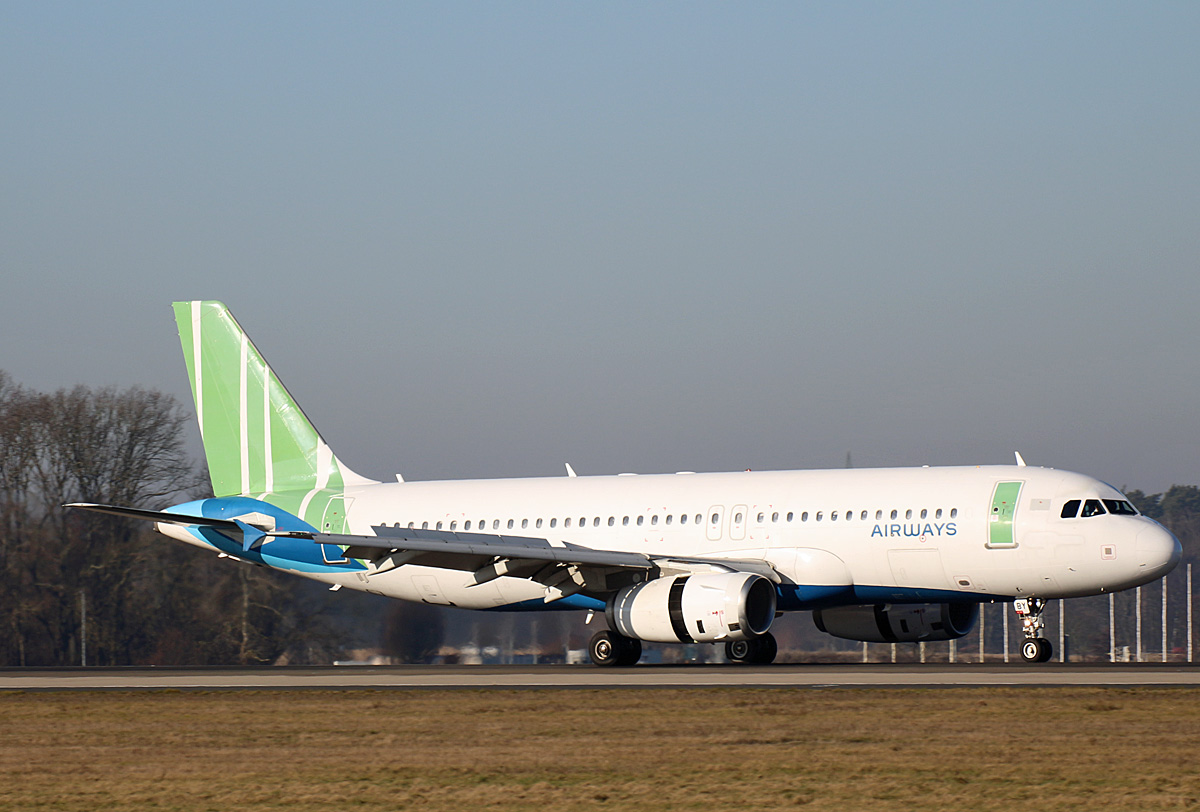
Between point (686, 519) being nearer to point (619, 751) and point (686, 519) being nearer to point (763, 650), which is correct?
point (763, 650)

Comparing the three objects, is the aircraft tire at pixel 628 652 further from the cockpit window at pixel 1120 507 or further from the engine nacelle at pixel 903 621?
the cockpit window at pixel 1120 507

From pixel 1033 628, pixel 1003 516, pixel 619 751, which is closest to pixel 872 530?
pixel 1003 516

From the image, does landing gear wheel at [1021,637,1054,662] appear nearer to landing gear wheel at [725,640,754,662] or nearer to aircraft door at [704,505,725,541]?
landing gear wheel at [725,640,754,662]

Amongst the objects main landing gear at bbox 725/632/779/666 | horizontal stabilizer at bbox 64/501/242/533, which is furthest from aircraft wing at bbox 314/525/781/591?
horizontal stabilizer at bbox 64/501/242/533

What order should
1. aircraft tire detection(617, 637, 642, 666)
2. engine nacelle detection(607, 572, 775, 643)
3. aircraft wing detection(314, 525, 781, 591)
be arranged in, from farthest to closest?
aircraft tire detection(617, 637, 642, 666) → aircraft wing detection(314, 525, 781, 591) → engine nacelle detection(607, 572, 775, 643)

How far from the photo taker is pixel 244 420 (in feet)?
134

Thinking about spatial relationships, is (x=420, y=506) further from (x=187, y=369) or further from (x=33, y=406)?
(x=33, y=406)

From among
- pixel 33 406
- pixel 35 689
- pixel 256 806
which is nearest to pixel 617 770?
pixel 256 806

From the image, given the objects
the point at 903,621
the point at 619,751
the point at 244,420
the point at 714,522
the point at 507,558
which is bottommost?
the point at 619,751

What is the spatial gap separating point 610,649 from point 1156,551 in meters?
11.3

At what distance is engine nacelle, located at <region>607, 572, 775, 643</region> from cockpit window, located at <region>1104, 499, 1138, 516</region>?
685 cm

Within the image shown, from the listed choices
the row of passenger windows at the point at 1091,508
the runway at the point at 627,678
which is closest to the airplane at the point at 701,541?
the row of passenger windows at the point at 1091,508

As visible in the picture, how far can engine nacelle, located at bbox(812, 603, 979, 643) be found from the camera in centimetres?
3381

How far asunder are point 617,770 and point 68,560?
48.4 metres
